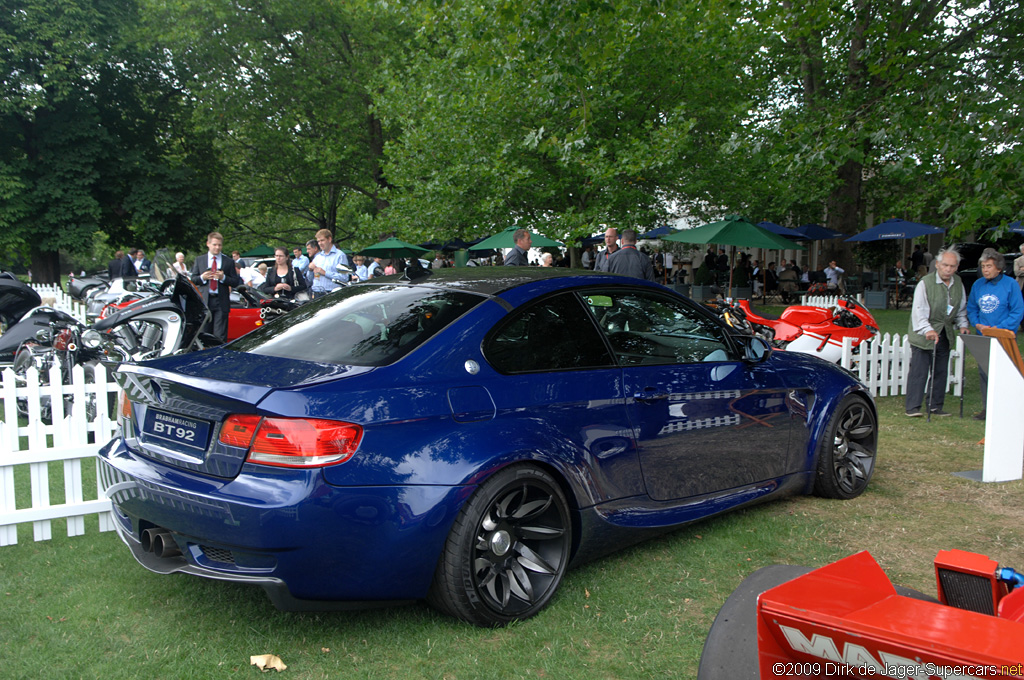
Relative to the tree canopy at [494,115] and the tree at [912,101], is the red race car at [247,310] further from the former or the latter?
the tree at [912,101]

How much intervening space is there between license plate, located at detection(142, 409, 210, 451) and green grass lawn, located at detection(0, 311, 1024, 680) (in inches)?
33.0

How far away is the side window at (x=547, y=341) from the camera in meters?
3.60

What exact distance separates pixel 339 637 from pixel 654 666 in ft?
4.28

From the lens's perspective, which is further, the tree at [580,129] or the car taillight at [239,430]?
the tree at [580,129]

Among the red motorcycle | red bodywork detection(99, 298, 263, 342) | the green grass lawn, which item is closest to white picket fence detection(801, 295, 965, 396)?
the red motorcycle

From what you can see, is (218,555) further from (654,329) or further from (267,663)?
(654,329)

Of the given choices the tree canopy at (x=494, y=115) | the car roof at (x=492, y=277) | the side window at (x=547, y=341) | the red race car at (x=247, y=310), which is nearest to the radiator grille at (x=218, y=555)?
the side window at (x=547, y=341)

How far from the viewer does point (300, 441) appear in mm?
2992

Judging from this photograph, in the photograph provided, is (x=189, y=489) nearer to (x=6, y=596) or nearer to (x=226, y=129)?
(x=6, y=596)

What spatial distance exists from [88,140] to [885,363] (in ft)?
99.4

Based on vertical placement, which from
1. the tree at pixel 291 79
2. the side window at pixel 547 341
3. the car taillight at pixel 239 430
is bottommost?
the car taillight at pixel 239 430

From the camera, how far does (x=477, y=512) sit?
3.25 m

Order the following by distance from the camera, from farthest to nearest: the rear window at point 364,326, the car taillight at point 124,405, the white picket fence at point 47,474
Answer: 1. the white picket fence at point 47,474
2. the car taillight at point 124,405
3. the rear window at point 364,326

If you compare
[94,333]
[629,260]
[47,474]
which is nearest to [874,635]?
[47,474]
